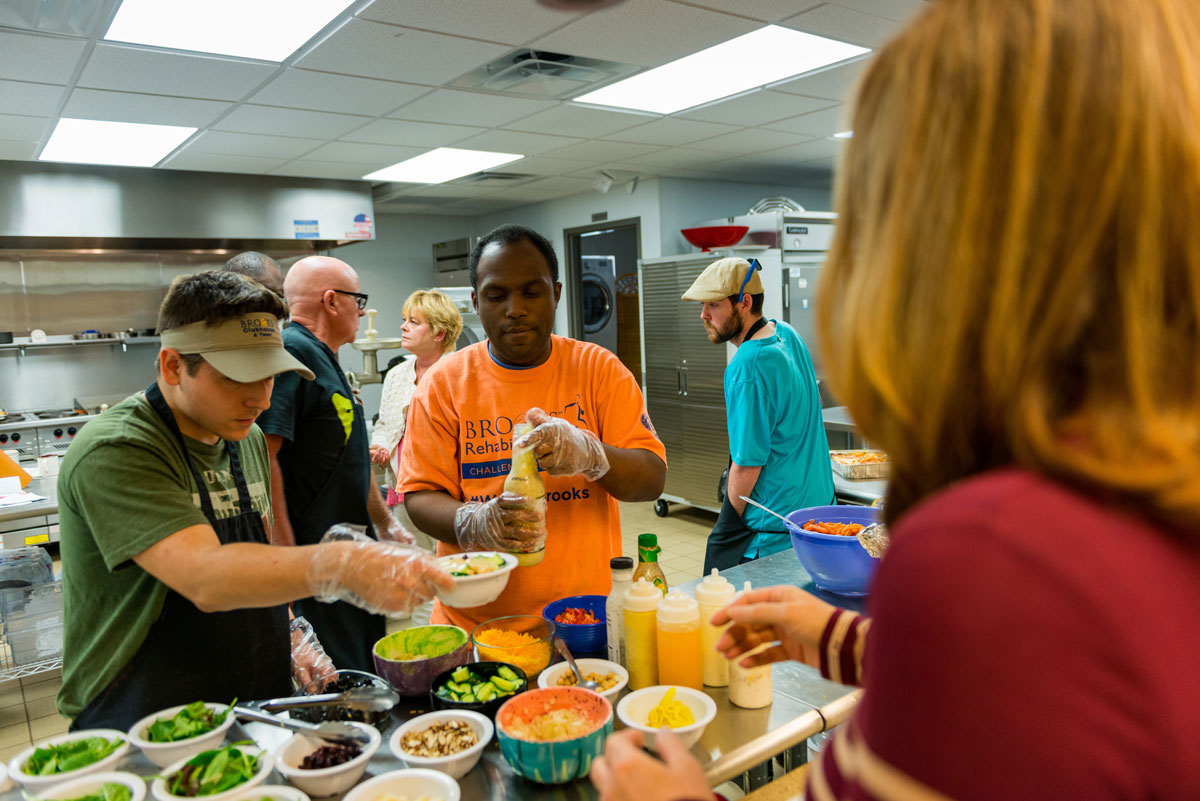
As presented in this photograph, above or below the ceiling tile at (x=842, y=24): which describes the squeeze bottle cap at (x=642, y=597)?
below

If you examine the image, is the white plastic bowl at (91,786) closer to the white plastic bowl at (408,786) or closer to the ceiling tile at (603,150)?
the white plastic bowl at (408,786)

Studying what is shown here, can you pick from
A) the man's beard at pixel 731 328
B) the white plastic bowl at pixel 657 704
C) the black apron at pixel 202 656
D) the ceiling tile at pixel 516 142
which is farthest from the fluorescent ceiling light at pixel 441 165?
the white plastic bowl at pixel 657 704

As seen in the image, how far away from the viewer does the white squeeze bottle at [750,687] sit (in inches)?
58.3

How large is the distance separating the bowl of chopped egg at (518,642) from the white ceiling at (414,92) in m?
2.14

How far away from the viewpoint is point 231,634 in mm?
1638

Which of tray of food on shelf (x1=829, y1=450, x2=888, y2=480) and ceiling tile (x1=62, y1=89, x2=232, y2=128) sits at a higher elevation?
ceiling tile (x1=62, y1=89, x2=232, y2=128)

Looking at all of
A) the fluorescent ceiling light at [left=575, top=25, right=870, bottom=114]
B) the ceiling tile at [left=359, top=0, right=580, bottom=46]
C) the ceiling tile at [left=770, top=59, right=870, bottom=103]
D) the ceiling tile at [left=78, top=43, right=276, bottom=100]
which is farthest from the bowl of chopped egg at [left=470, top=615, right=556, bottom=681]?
the ceiling tile at [left=770, top=59, right=870, bottom=103]

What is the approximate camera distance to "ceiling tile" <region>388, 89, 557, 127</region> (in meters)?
4.53

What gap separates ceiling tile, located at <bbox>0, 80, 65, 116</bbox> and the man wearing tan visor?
3.27 m

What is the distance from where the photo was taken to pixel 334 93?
14.1 ft

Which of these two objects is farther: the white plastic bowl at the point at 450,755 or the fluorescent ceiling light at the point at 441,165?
the fluorescent ceiling light at the point at 441,165

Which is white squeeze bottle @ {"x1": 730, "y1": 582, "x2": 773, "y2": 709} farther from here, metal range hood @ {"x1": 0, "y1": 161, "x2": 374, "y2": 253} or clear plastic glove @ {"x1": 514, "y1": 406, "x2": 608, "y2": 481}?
metal range hood @ {"x1": 0, "y1": 161, "x2": 374, "y2": 253}

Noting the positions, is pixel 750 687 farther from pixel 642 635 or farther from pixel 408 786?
pixel 408 786

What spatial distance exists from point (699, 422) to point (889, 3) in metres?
3.70
